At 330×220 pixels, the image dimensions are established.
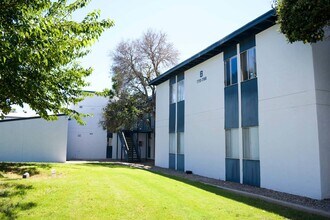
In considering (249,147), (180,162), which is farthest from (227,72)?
(180,162)

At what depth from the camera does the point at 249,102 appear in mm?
14555

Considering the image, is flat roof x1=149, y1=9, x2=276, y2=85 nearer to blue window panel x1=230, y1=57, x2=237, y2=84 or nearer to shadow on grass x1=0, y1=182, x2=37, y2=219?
blue window panel x1=230, y1=57, x2=237, y2=84

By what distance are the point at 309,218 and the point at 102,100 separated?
110ft

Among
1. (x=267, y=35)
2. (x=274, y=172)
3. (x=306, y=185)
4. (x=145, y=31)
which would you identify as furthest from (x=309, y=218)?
(x=145, y=31)

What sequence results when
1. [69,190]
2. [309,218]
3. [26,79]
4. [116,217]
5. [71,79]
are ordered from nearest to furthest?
[116,217] → [309,218] → [26,79] → [69,190] → [71,79]

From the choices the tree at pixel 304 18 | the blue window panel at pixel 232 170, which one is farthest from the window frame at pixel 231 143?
the tree at pixel 304 18

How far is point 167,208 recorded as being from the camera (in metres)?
8.53

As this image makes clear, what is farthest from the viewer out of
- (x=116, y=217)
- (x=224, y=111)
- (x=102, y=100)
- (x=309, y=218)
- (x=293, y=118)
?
(x=102, y=100)

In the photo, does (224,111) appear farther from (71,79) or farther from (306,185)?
→ (71,79)

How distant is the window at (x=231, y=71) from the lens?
15938mm

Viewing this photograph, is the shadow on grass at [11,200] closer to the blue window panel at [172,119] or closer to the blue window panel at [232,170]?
the blue window panel at [232,170]

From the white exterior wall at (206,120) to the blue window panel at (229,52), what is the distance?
430mm

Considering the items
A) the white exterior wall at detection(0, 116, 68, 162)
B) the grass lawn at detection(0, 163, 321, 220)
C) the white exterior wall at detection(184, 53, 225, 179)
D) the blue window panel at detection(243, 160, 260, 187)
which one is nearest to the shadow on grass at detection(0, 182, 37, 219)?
the grass lawn at detection(0, 163, 321, 220)

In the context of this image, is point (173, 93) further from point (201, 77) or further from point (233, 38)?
point (233, 38)
